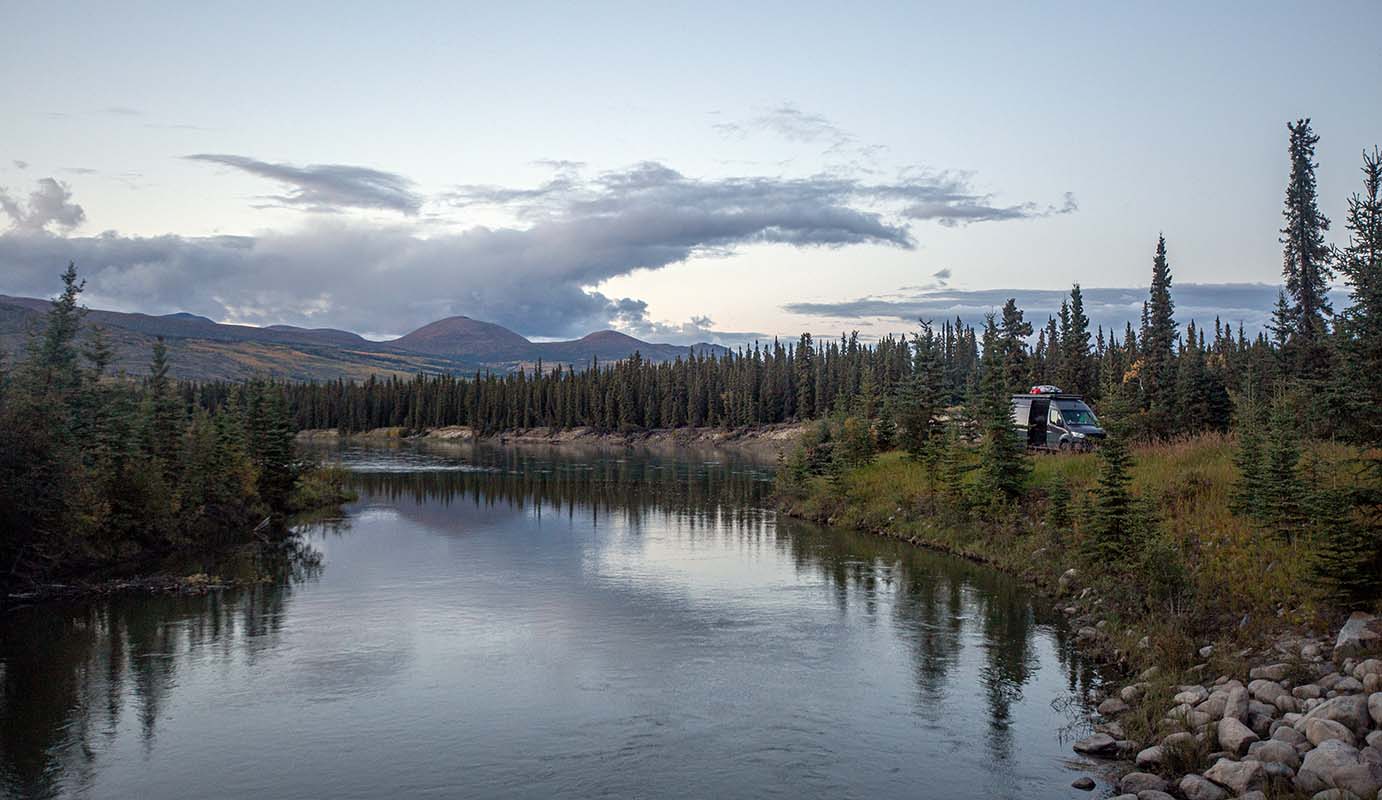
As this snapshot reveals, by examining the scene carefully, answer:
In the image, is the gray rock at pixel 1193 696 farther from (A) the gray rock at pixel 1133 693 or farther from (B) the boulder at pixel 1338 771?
(B) the boulder at pixel 1338 771

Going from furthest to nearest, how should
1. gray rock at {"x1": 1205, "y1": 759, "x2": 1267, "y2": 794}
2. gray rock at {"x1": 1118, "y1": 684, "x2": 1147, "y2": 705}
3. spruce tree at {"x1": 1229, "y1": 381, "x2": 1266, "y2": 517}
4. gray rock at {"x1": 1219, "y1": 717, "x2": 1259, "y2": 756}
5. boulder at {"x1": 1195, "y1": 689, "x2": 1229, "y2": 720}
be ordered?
spruce tree at {"x1": 1229, "y1": 381, "x2": 1266, "y2": 517} < gray rock at {"x1": 1118, "y1": 684, "x2": 1147, "y2": 705} < boulder at {"x1": 1195, "y1": 689, "x2": 1229, "y2": 720} < gray rock at {"x1": 1219, "y1": 717, "x2": 1259, "y2": 756} < gray rock at {"x1": 1205, "y1": 759, "x2": 1267, "y2": 794}

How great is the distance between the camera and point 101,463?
3200 cm

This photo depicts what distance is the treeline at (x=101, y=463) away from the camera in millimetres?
26531

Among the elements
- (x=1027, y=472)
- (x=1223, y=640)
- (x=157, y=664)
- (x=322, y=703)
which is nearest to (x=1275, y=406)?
(x=1223, y=640)

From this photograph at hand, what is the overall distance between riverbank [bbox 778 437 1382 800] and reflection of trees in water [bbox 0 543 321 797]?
55.5ft

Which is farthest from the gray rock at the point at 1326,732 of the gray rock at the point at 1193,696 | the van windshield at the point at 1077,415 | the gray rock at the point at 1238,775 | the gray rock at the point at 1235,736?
the van windshield at the point at 1077,415

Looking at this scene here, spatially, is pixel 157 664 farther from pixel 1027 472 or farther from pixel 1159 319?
pixel 1159 319

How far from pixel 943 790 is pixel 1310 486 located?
12.5 m

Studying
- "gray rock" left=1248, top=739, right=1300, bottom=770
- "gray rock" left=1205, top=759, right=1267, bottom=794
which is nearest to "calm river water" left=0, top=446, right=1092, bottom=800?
"gray rock" left=1205, top=759, right=1267, bottom=794

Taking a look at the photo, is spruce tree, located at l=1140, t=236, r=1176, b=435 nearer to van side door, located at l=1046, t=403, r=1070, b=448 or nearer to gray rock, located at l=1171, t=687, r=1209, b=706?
van side door, located at l=1046, t=403, r=1070, b=448

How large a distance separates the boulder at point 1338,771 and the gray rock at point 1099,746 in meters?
3.27

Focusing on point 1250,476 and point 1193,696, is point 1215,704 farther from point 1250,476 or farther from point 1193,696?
point 1250,476

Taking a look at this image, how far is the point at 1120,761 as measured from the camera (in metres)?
14.4

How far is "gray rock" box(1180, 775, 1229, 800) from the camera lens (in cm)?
1198
